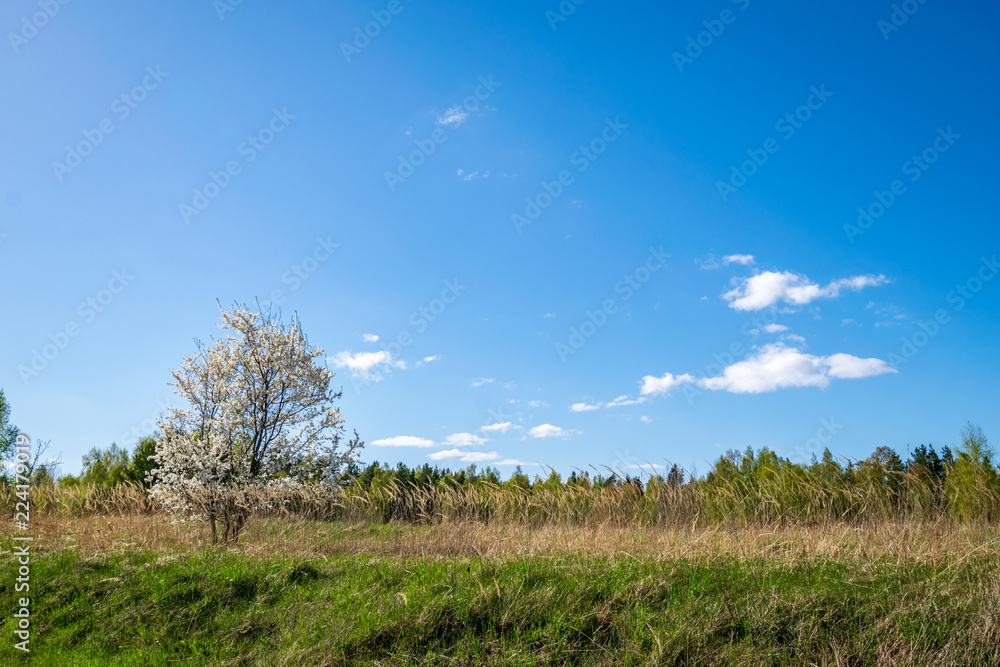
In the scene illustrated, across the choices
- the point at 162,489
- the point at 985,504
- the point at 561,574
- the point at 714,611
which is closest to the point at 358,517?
the point at 162,489

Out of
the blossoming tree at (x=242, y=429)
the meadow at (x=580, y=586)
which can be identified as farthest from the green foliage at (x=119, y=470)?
the meadow at (x=580, y=586)

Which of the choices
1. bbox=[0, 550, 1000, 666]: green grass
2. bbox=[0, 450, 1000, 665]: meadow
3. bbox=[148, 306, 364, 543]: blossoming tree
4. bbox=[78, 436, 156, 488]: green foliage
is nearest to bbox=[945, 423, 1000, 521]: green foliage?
bbox=[0, 450, 1000, 665]: meadow

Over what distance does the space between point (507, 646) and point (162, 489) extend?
1196cm

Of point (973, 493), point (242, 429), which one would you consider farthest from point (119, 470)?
point (973, 493)

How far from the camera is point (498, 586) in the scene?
5801 mm

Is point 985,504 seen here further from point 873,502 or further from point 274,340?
point 274,340

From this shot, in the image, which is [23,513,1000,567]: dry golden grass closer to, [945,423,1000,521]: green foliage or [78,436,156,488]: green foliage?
[945,423,1000,521]: green foliage

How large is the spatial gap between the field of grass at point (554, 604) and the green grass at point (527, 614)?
0.02 metres

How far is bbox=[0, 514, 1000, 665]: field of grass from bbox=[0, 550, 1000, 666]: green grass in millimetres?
18

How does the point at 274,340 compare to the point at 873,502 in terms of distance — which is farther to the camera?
the point at 274,340

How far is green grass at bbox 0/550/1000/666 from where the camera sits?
494 cm

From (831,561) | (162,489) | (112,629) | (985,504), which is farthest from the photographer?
(162,489)
